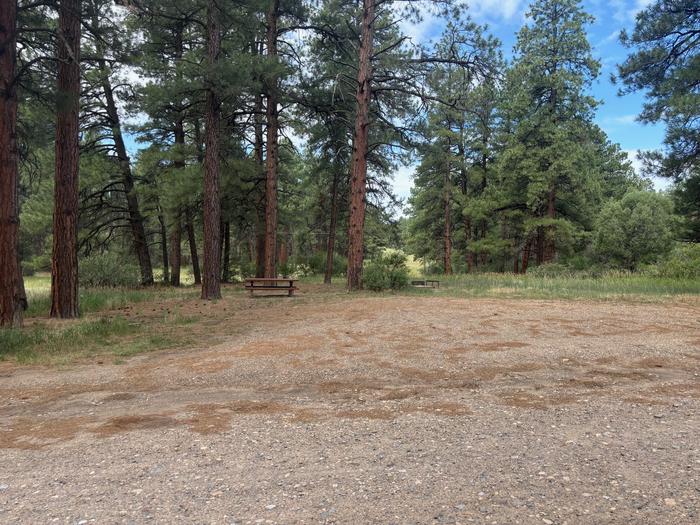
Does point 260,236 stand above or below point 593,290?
above

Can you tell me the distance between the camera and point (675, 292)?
1313cm

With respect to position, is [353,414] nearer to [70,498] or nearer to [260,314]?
[70,498]

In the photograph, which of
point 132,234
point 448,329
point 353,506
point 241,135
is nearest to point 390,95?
point 241,135

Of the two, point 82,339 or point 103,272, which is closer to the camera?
point 82,339

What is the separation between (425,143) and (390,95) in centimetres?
253

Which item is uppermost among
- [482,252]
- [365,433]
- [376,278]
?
[482,252]

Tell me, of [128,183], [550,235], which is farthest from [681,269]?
[128,183]

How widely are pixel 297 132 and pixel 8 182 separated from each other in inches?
463

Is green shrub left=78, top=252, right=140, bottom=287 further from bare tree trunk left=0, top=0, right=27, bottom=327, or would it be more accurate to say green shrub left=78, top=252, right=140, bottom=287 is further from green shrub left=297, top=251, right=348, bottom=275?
green shrub left=297, top=251, right=348, bottom=275

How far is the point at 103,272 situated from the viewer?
1714cm

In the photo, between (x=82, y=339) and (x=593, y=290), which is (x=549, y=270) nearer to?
(x=593, y=290)

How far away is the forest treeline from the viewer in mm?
9648

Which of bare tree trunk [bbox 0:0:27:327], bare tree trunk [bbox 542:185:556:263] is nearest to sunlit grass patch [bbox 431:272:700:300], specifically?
bare tree trunk [bbox 542:185:556:263]

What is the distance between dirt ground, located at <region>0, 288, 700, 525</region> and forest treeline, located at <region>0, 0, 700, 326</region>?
18.9ft
